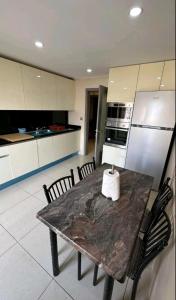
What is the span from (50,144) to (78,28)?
216cm

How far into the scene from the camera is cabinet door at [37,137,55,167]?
2.82m

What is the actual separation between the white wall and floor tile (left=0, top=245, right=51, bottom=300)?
3.03 m

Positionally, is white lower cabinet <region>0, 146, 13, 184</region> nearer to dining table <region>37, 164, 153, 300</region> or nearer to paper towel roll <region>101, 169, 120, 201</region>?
dining table <region>37, 164, 153, 300</region>

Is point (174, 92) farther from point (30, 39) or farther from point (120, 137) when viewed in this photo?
point (30, 39)

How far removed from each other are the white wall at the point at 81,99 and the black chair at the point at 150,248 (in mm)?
3122

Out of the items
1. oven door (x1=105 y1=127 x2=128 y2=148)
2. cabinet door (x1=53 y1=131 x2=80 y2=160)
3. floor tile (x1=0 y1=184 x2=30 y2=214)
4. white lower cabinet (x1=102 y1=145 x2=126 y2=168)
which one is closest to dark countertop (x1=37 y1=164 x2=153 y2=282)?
oven door (x1=105 y1=127 x2=128 y2=148)

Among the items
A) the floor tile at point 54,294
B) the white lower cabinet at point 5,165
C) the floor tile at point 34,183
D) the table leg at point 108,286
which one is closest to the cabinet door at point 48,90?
the white lower cabinet at point 5,165

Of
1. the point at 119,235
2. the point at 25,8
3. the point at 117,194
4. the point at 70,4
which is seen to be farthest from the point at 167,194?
the point at 25,8

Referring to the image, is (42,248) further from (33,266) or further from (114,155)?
(114,155)

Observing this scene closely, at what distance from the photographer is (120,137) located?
6.68 ft

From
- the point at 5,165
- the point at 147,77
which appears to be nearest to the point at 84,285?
the point at 147,77

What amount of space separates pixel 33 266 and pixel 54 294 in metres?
0.30

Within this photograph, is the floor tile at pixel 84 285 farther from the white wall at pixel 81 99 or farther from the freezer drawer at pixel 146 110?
the white wall at pixel 81 99

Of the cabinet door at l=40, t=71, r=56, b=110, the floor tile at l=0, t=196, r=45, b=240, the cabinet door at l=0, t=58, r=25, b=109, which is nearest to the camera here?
the floor tile at l=0, t=196, r=45, b=240
